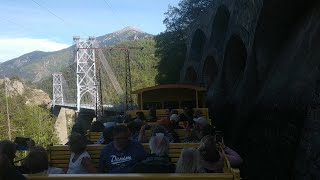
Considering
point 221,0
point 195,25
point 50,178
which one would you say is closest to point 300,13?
point 50,178

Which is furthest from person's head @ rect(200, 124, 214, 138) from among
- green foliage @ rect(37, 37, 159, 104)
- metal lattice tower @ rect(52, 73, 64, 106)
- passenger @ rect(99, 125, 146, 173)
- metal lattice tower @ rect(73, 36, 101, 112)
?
metal lattice tower @ rect(52, 73, 64, 106)

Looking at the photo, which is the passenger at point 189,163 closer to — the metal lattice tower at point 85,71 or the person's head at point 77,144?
the person's head at point 77,144

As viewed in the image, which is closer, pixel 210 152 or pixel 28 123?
pixel 210 152

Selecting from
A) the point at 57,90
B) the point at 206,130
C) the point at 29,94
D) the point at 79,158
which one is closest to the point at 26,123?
the point at 29,94

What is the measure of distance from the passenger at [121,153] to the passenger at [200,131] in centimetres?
201

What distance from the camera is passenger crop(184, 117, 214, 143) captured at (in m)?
7.04

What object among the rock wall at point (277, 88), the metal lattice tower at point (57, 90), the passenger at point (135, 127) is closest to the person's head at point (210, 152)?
the passenger at point (135, 127)

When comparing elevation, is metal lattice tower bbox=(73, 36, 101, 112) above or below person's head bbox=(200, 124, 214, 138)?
above

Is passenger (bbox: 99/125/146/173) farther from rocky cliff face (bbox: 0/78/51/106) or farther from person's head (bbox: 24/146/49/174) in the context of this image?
rocky cliff face (bbox: 0/78/51/106)

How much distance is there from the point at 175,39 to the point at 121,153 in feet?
159

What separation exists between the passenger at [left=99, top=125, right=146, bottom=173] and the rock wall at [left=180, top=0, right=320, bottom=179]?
4.60 m

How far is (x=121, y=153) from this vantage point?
5.19 metres

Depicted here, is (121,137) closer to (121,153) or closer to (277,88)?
(121,153)

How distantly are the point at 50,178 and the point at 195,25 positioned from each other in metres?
33.2
